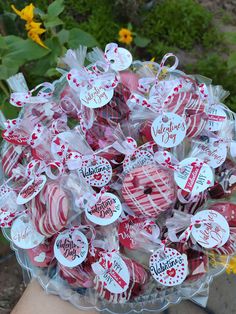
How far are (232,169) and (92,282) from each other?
341 mm

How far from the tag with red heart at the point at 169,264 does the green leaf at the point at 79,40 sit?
109cm

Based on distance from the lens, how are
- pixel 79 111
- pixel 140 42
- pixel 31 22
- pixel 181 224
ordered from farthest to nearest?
pixel 140 42 → pixel 31 22 → pixel 79 111 → pixel 181 224

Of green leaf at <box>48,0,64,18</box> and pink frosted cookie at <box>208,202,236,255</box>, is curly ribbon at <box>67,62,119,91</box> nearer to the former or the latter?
pink frosted cookie at <box>208,202,236,255</box>

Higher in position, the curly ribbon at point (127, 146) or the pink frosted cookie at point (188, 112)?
the pink frosted cookie at point (188, 112)

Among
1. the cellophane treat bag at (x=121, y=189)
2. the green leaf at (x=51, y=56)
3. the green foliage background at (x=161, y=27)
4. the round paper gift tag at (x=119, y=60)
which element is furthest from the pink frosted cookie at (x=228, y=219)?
the green foliage background at (x=161, y=27)

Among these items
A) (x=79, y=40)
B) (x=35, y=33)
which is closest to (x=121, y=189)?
(x=35, y=33)

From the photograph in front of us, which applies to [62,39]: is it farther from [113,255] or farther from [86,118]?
[113,255]

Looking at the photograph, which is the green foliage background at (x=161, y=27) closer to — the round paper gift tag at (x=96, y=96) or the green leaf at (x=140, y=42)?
the green leaf at (x=140, y=42)

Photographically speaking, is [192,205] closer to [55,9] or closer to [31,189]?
[31,189]

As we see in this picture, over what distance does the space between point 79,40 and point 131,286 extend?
1137mm

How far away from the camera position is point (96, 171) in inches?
32.6

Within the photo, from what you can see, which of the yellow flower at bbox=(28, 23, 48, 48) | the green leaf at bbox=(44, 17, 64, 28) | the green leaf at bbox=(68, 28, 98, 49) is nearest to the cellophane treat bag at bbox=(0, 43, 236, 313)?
the yellow flower at bbox=(28, 23, 48, 48)

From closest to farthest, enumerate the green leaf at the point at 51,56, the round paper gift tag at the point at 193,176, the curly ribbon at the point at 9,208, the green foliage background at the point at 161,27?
the round paper gift tag at the point at 193,176 < the curly ribbon at the point at 9,208 < the green leaf at the point at 51,56 < the green foliage background at the point at 161,27

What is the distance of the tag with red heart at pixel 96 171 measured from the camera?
830 millimetres
